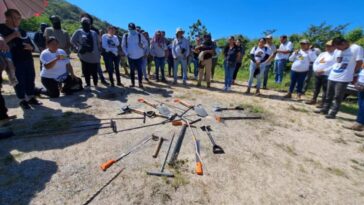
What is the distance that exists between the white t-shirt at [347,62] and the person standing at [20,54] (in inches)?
312

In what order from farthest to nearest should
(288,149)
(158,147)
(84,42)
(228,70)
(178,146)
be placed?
(228,70) < (84,42) < (288,149) < (178,146) < (158,147)

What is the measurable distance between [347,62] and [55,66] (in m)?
7.95

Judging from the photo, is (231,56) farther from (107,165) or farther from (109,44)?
(107,165)

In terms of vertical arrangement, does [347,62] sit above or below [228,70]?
above

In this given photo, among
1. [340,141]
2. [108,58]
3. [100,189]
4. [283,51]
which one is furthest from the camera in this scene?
[283,51]

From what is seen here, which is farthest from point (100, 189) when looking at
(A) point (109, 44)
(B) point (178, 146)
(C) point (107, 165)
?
(A) point (109, 44)

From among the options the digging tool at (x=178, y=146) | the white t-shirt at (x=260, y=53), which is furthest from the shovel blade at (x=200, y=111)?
the white t-shirt at (x=260, y=53)

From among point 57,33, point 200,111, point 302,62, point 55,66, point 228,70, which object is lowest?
point 200,111

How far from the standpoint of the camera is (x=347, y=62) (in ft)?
18.1

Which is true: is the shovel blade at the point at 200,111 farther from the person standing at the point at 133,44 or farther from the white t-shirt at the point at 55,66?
the white t-shirt at the point at 55,66

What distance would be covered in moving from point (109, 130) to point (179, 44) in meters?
5.31

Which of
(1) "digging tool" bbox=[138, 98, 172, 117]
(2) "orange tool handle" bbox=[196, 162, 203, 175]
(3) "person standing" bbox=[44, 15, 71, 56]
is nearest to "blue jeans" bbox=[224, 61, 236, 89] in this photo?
(1) "digging tool" bbox=[138, 98, 172, 117]

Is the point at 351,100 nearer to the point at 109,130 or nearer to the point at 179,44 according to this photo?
the point at 179,44

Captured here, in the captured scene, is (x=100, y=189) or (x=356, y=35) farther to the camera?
(x=356, y=35)
